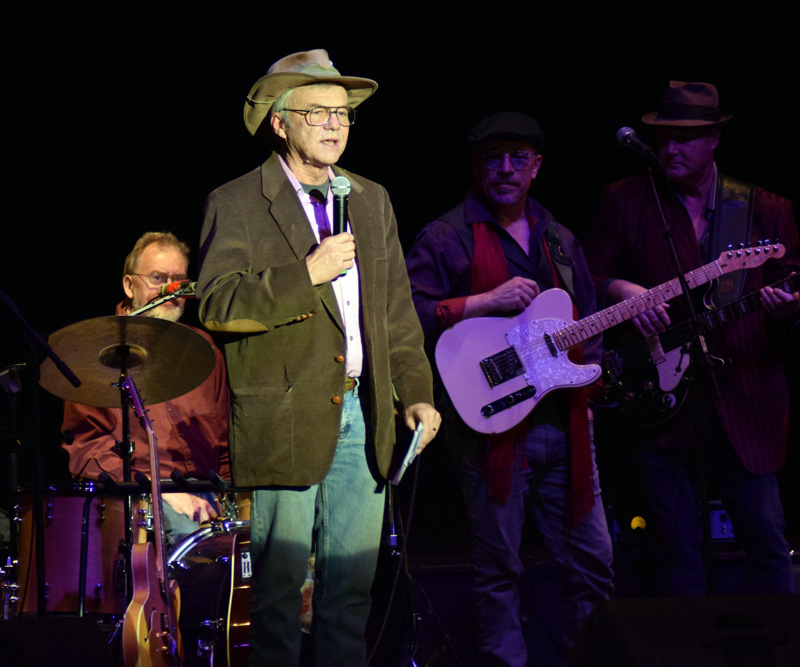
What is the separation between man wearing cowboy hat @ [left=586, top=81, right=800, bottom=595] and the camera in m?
3.77

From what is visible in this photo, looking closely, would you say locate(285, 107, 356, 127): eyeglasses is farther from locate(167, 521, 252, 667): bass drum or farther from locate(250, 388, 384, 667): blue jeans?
locate(167, 521, 252, 667): bass drum

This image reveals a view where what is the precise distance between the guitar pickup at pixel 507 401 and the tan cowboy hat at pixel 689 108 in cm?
136

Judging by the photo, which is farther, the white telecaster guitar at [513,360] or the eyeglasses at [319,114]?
the white telecaster guitar at [513,360]

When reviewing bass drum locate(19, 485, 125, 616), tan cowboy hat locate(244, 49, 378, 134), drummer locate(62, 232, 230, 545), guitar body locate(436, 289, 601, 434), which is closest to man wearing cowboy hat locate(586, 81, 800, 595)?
guitar body locate(436, 289, 601, 434)

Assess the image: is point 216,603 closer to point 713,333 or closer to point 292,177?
point 292,177

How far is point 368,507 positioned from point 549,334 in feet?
3.91

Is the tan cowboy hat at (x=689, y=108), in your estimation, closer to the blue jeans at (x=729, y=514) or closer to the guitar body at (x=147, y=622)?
the blue jeans at (x=729, y=514)

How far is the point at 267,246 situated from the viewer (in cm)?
279

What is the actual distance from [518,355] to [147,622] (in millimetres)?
1576

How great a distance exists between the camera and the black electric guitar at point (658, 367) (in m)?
3.85

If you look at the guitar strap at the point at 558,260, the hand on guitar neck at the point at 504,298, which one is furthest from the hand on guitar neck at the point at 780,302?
the hand on guitar neck at the point at 504,298

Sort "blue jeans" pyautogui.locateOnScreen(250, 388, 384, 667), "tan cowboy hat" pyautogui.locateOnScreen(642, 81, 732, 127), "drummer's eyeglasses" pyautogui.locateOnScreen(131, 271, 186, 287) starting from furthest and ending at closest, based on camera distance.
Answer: "drummer's eyeglasses" pyautogui.locateOnScreen(131, 271, 186, 287), "tan cowboy hat" pyautogui.locateOnScreen(642, 81, 732, 127), "blue jeans" pyautogui.locateOnScreen(250, 388, 384, 667)

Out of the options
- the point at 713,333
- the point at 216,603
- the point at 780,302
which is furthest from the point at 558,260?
the point at 216,603

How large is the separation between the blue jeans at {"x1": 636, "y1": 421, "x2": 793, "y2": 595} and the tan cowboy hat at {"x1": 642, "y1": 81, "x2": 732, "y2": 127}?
1.27m
